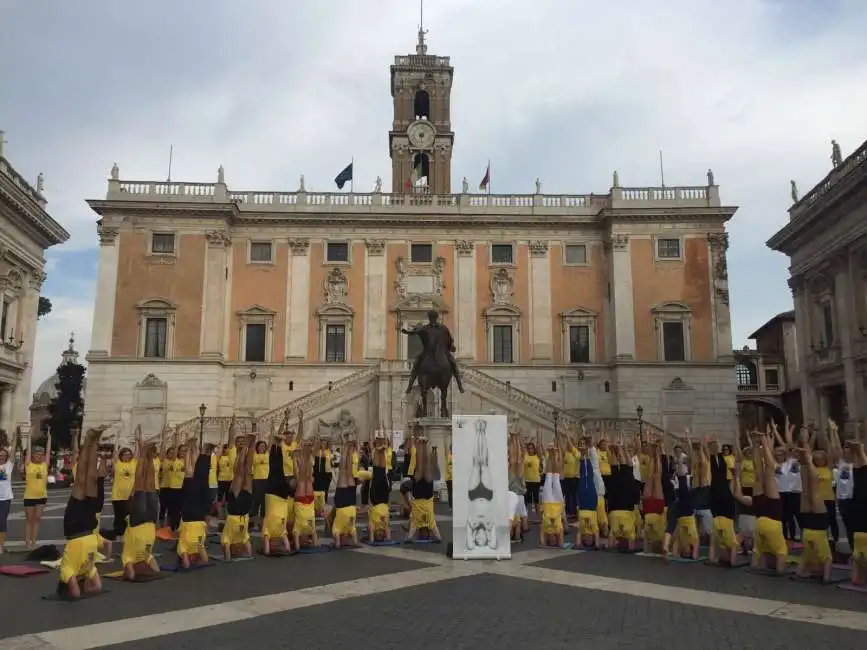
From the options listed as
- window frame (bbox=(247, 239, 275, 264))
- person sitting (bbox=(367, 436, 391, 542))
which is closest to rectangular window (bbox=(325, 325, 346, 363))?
window frame (bbox=(247, 239, 275, 264))

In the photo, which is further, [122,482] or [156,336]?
[156,336]

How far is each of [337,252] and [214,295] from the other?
7.58 meters

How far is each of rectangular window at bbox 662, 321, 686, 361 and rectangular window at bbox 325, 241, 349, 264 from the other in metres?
19.3

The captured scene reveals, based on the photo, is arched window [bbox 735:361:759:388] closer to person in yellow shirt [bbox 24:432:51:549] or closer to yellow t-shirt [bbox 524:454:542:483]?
yellow t-shirt [bbox 524:454:542:483]

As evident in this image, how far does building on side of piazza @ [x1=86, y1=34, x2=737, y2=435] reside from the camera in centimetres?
3878

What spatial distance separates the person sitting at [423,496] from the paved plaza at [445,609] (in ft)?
7.19

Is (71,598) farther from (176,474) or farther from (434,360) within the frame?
(434,360)

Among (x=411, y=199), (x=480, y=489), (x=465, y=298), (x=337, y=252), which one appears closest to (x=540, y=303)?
(x=465, y=298)

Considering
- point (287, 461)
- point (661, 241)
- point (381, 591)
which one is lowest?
point (381, 591)

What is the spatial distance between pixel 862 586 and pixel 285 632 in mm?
7172

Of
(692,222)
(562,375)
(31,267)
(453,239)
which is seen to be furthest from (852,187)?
(31,267)

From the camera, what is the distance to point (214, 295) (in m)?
39.4

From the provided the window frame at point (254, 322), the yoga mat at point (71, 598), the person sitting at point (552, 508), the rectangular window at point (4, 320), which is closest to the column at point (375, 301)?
the window frame at point (254, 322)

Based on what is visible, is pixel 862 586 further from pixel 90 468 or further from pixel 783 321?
pixel 783 321
